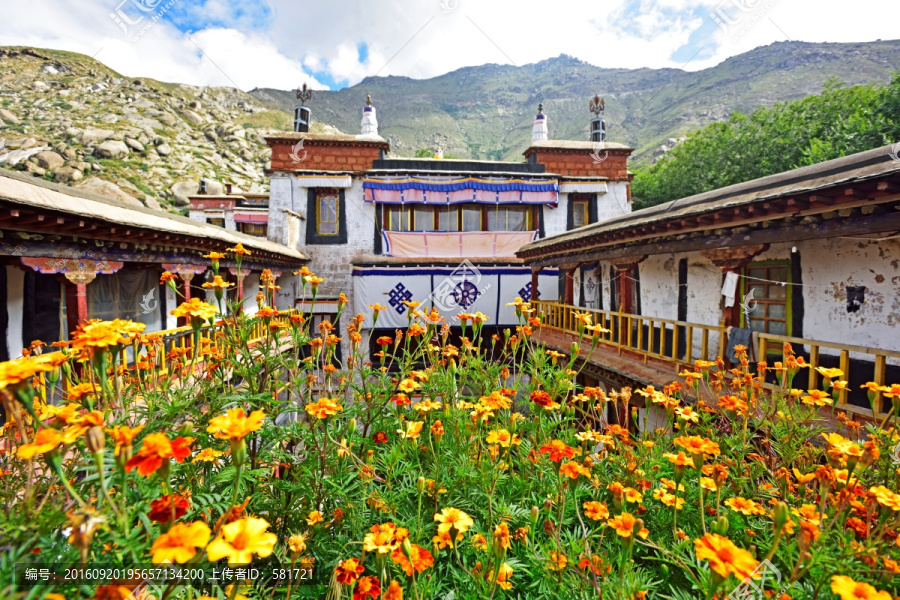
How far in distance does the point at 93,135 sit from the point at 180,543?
165 ft

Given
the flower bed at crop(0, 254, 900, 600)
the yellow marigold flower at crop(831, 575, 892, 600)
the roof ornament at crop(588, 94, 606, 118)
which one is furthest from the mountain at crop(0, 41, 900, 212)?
the yellow marigold flower at crop(831, 575, 892, 600)

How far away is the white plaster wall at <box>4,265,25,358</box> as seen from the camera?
5648 millimetres

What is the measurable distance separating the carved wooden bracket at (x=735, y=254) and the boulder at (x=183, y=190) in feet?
121

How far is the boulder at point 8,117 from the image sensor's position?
35.7m

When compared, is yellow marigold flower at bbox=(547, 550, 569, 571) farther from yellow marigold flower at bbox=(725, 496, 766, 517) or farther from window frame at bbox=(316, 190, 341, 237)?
window frame at bbox=(316, 190, 341, 237)

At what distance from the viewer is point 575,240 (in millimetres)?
8141

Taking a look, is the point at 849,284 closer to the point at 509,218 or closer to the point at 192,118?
the point at 509,218

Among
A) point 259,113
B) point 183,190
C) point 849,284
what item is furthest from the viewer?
point 259,113

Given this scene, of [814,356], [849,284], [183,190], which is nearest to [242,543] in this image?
[814,356]

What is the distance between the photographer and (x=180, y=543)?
802mm

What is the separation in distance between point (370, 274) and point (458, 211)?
397 centimetres

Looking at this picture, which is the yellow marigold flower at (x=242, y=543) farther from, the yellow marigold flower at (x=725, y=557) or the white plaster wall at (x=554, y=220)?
the white plaster wall at (x=554, y=220)

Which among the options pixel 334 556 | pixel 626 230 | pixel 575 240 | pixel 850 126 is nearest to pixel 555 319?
pixel 575 240

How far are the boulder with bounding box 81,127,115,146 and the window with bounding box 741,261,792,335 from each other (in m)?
49.6
